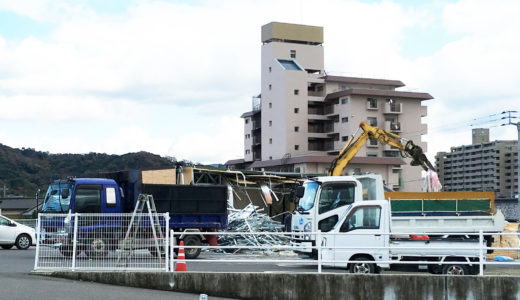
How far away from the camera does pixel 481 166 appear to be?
11381 centimetres

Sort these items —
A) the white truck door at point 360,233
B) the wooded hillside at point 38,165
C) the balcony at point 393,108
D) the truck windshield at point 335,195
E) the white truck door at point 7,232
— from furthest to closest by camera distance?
the balcony at point 393,108 < the wooded hillside at point 38,165 < the white truck door at point 7,232 < the truck windshield at point 335,195 < the white truck door at point 360,233

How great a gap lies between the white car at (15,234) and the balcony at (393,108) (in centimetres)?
5305

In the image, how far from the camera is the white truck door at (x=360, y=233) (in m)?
17.7

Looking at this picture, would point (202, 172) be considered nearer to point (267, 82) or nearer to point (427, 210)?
point (427, 210)

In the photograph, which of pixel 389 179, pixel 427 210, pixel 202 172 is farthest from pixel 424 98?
pixel 427 210

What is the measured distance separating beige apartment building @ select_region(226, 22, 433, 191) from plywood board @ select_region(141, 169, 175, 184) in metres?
40.4

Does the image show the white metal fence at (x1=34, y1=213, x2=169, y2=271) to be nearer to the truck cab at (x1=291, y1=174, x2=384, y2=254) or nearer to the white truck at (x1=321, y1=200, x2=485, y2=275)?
the white truck at (x1=321, y1=200, x2=485, y2=275)

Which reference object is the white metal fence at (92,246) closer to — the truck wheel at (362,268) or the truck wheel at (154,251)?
the truck wheel at (154,251)

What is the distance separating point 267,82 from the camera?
79.4m

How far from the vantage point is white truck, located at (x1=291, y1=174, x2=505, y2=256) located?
19516 millimetres

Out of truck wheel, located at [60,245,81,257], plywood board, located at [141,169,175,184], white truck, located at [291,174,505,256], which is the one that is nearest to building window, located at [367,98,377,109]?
plywood board, located at [141,169,175,184]

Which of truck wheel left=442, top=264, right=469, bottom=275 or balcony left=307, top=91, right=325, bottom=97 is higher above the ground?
balcony left=307, top=91, right=325, bottom=97

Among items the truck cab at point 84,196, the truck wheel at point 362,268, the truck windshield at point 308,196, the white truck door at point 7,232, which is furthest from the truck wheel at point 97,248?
the white truck door at point 7,232

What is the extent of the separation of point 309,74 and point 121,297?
66.8 metres
